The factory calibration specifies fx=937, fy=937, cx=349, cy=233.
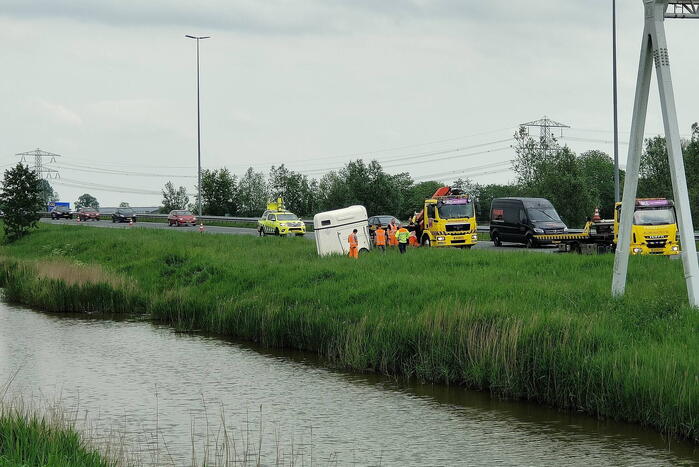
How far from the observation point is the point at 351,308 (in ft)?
72.2

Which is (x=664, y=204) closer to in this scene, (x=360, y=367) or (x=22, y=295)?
(x=360, y=367)

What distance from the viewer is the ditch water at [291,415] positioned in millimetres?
13477

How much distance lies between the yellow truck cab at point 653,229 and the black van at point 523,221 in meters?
9.58

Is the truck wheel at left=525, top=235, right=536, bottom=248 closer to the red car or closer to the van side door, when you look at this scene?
the van side door

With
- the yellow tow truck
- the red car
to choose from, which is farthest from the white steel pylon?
the red car

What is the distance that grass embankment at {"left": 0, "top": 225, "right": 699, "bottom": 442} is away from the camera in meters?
14.9

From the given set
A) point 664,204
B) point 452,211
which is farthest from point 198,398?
point 452,211

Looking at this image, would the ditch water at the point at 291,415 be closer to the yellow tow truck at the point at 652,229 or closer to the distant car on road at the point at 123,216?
the yellow tow truck at the point at 652,229

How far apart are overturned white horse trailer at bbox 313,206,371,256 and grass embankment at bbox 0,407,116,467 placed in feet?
77.0

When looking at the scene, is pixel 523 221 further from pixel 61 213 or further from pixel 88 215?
pixel 61 213

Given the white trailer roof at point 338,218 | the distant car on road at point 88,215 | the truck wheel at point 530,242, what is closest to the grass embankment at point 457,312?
the white trailer roof at point 338,218

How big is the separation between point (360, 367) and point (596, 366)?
19.6 feet

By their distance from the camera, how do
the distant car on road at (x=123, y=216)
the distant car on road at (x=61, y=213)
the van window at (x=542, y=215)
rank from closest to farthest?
the van window at (x=542, y=215)
the distant car on road at (x=123, y=216)
the distant car on road at (x=61, y=213)

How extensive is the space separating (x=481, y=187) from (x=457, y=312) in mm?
87255
